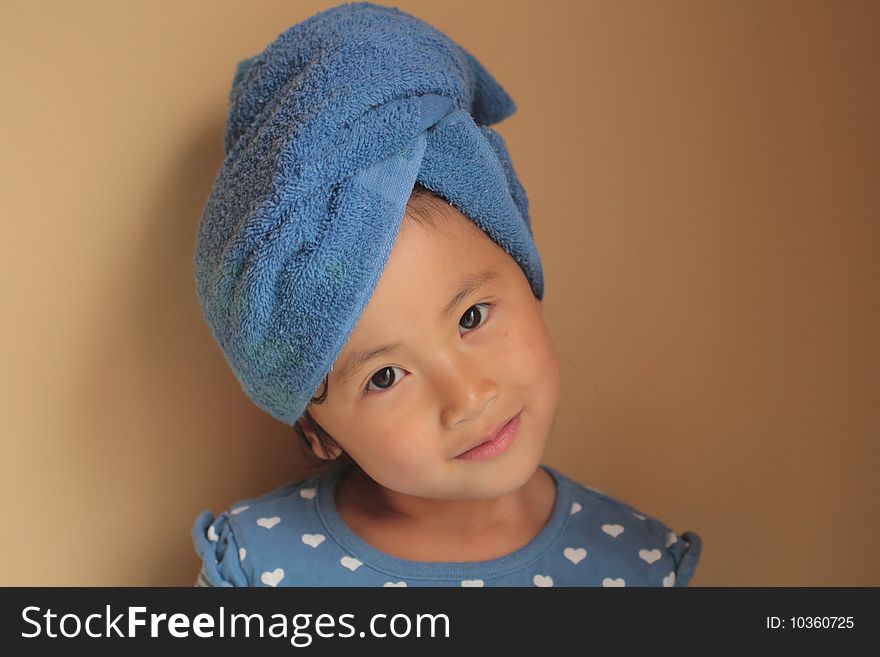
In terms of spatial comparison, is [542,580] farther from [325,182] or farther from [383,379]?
[325,182]

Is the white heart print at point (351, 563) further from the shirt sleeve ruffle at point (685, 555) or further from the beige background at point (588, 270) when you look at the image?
the shirt sleeve ruffle at point (685, 555)

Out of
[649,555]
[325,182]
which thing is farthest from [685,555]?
[325,182]

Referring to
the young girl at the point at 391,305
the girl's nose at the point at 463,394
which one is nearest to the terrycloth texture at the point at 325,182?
the young girl at the point at 391,305

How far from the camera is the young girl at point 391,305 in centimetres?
98

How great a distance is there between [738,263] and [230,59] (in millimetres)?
654

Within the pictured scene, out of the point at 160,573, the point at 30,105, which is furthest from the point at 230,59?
the point at 160,573

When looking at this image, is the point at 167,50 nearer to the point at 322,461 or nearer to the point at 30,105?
the point at 30,105

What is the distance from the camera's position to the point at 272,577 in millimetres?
1181

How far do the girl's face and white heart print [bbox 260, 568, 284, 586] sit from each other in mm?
176

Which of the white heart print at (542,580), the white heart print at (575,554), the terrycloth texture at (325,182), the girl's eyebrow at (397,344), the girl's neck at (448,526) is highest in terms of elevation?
the terrycloth texture at (325,182)

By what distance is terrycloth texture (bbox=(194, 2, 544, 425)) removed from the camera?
0.97 meters

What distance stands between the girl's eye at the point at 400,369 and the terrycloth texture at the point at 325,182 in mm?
61

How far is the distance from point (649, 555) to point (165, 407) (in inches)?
23.5

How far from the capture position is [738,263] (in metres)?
1.30
